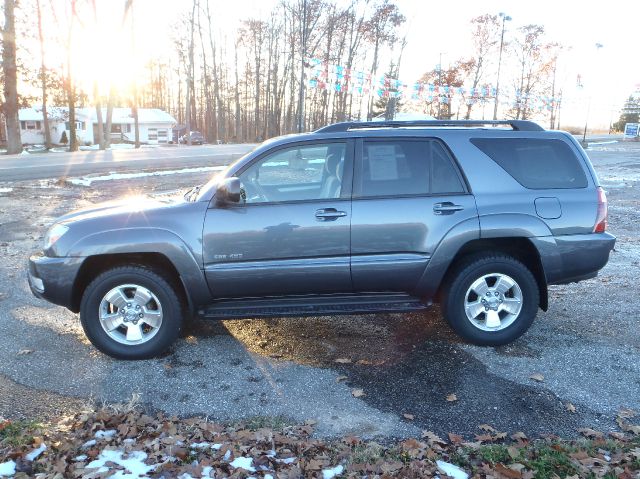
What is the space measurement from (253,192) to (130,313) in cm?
139

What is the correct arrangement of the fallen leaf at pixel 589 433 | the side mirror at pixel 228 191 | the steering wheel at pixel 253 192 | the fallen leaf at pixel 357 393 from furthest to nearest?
the steering wheel at pixel 253 192
the side mirror at pixel 228 191
the fallen leaf at pixel 357 393
the fallen leaf at pixel 589 433

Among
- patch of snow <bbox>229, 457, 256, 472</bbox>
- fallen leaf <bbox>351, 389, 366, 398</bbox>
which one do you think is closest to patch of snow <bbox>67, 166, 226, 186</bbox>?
fallen leaf <bbox>351, 389, 366, 398</bbox>

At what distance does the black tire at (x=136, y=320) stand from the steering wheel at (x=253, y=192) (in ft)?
3.11

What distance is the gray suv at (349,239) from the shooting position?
404 cm

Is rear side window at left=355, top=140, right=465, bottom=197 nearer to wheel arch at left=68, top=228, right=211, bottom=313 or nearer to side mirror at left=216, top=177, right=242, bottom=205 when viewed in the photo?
side mirror at left=216, top=177, right=242, bottom=205

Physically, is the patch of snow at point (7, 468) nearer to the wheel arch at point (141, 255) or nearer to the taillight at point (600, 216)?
the wheel arch at point (141, 255)

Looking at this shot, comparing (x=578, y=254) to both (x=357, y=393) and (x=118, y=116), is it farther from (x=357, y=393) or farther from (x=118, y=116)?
(x=118, y=116)

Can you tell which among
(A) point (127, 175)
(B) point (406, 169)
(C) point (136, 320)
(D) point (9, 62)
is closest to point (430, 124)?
(B) point (406, 169)

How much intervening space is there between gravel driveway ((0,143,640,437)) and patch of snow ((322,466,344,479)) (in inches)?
16.0

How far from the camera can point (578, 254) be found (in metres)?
4.30

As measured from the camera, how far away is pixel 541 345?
450 cm

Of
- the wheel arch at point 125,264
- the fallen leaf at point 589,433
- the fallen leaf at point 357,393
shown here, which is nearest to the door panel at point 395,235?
the fallen leaf at point 357,393

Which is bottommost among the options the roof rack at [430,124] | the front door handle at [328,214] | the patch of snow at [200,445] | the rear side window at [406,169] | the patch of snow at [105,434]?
the patch of snow at [105,434]

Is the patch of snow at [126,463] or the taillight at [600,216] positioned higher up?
the taillight at [600,216]
